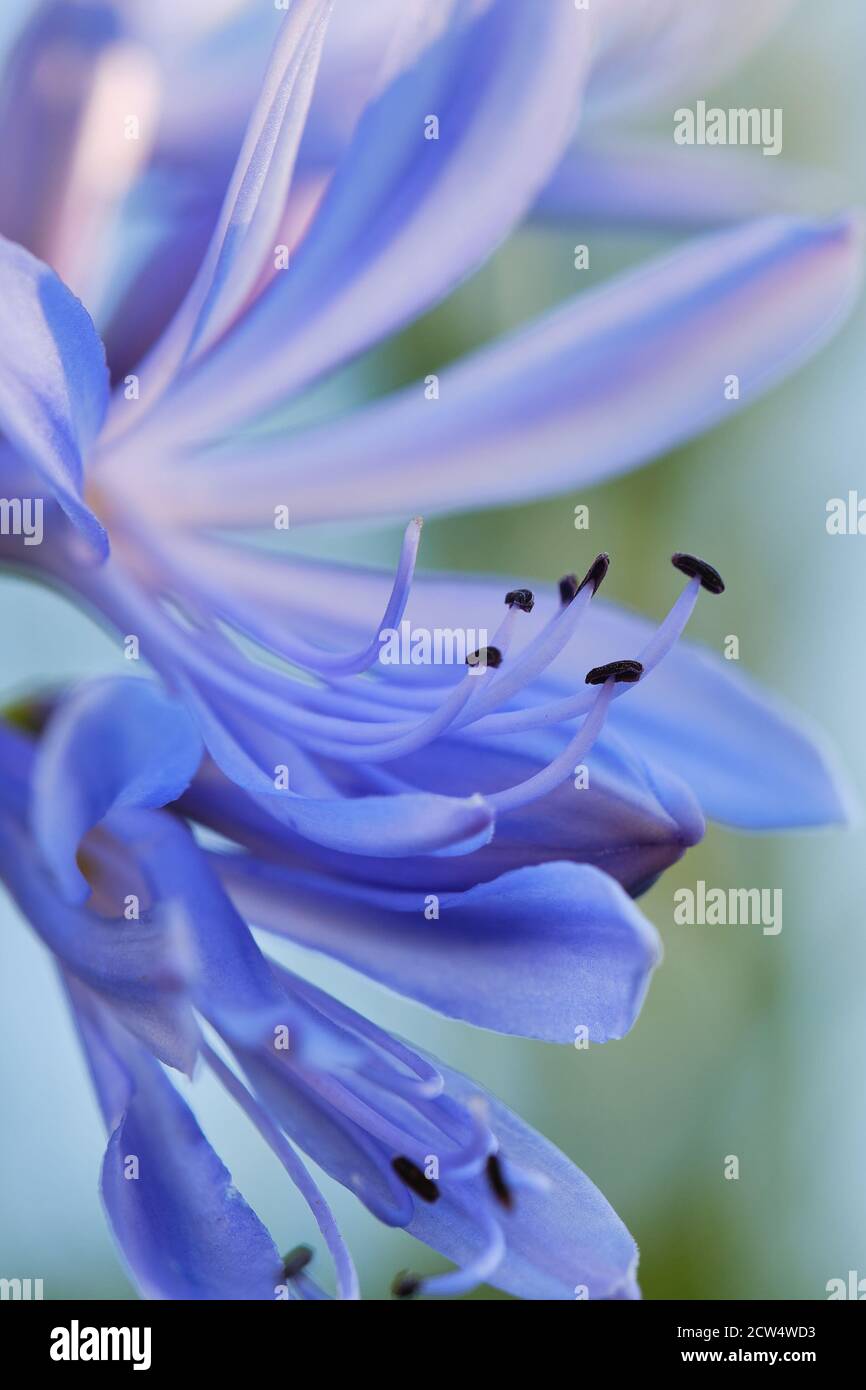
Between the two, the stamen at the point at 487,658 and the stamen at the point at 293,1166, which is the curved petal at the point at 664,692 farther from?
the stamen at the point at 293,1166

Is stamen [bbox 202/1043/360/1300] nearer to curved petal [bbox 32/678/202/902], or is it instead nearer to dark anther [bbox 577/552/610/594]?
curved petal [bbox 32/678/202/902]

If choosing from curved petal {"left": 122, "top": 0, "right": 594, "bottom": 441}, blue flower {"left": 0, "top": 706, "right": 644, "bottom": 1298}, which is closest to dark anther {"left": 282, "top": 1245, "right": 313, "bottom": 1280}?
blue flower {"left": 0, "top": 706, "right": 644, "bottom": 1298}

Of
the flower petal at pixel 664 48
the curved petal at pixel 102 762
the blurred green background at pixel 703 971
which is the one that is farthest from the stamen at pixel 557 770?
the flower petal at pixel 664 48
